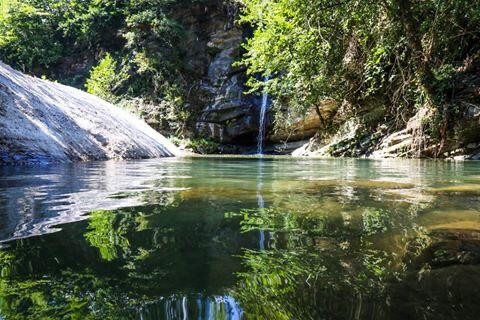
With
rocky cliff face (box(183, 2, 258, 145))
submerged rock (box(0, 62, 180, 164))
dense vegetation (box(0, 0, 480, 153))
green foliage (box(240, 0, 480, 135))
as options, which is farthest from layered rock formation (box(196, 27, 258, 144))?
submerged rock (box(0, 62, 180, 164))

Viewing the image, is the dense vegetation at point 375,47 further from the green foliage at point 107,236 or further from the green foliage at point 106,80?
the green foliage at point 106,80

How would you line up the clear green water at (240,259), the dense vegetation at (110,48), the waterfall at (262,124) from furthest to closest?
the dense vegetation at (110,48) < the waterfall at (262,124) < the clear green water at (240,259)

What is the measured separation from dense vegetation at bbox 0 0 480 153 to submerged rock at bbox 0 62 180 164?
4.14 meters

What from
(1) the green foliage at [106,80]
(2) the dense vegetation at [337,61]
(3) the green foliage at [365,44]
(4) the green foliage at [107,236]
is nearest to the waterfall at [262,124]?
(2) the dense vegetation at [337,61]

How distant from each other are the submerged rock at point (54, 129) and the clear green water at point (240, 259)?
15.1 ft

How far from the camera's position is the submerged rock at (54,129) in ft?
21.7

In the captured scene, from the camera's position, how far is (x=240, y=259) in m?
1.35

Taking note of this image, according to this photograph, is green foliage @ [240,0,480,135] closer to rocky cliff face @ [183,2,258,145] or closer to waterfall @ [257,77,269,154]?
waterfall @ [257,77,269,154]

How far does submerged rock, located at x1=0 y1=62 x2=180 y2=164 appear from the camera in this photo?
661cm

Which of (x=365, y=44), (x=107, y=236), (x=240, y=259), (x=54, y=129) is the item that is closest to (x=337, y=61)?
(x=365, y=44)

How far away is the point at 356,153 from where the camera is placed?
12234 millimetres

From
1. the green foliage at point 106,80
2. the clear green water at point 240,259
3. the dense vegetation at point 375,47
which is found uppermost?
the green foliage at point 106,80

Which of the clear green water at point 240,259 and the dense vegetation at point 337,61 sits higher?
the dense vegetation at point 337,61

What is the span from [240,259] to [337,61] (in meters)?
10.4
